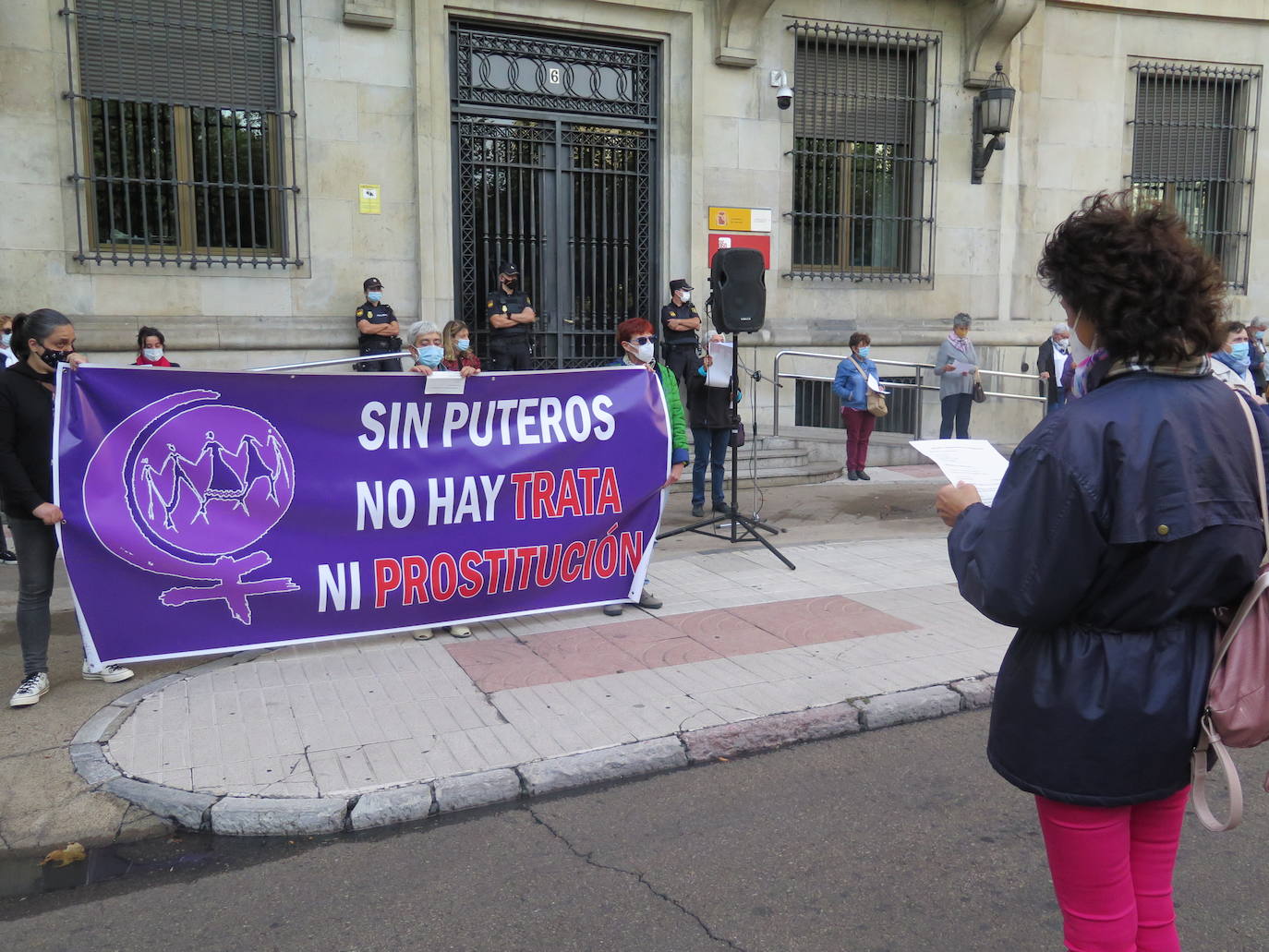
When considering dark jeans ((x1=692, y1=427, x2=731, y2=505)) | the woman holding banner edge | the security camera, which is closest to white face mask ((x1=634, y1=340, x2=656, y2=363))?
dark jeans ((x1=692, y1=427, x2=731, y2=505))

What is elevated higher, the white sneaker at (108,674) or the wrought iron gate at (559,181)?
the wrought iron gate at (559,181)

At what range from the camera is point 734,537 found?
346 inches

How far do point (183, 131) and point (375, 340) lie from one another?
2.80 metres

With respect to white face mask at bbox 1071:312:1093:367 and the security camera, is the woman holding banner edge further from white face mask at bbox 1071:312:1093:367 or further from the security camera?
the security camera

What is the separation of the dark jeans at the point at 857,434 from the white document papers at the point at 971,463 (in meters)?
9.91

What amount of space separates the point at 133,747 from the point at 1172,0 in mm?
16769

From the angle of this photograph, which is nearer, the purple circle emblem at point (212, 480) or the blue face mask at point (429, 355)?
the purple circle emblem at point (212, 480)

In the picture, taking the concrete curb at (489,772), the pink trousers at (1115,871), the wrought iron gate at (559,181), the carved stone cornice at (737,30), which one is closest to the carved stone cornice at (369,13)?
the wrought iron gate at (559,181)

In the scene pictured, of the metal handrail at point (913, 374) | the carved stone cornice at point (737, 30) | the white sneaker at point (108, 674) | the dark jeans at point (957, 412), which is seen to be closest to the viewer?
the white sneaker at point (108, 674)

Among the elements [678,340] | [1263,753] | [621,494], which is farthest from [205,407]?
[678,340]

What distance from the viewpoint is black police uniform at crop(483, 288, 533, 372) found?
11.9 m

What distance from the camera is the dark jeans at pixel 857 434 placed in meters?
12.7

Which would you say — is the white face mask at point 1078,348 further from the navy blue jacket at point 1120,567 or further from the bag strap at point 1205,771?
the bag strap at point 1205,771

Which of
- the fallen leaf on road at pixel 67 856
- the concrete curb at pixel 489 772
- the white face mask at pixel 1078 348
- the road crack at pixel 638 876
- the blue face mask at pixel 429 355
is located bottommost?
the fallen leaf on road at pixel 67 856
